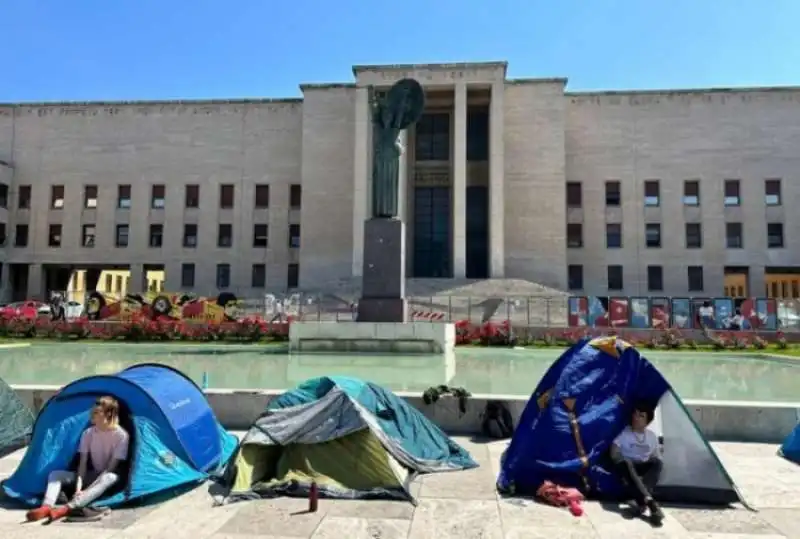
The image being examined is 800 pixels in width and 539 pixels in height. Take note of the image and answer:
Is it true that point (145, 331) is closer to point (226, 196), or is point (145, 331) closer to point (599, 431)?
point (599, 431)

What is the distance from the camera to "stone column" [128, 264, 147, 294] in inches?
2040

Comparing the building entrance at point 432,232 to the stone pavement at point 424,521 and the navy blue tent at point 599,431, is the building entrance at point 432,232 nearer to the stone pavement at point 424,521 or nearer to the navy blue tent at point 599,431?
the navy blue tent at point 599,431

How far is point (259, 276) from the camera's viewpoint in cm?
A: 5162

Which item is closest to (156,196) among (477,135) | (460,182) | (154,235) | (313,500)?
(154,235)

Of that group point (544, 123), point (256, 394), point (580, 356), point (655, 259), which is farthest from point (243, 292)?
point (580, 356)

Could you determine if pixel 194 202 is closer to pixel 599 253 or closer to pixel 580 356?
pixel 599 253

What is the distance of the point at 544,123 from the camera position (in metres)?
48.4

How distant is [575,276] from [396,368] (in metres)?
37.5

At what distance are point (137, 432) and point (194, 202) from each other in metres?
49.6

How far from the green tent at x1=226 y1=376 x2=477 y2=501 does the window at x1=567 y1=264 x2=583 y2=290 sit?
44.3 metres

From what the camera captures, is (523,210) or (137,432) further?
(523,210)

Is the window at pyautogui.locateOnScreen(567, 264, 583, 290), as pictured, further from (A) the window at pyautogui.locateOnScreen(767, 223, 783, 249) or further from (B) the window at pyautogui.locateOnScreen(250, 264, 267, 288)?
(B) the window at pyautogui.locateOnScreen(250, 264, 267, 288)

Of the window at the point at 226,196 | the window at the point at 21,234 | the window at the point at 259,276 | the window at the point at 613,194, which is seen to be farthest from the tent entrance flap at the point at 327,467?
the window at the point at 21,234

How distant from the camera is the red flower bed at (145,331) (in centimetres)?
2562
